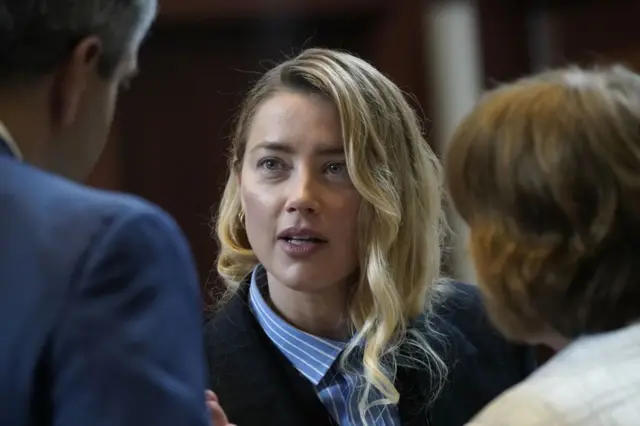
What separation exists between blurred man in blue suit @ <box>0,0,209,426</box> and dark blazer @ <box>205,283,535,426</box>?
1.99 ft

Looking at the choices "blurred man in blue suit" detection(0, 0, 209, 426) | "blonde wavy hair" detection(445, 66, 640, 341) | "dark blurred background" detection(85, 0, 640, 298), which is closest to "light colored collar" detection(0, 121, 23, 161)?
"blurred man in blue suit" detection(0, 0, 209, 426)

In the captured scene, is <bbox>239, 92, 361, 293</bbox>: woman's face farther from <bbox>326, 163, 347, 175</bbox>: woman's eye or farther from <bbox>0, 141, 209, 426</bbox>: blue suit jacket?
<bbox>0, 141, 209, 426</bbox>: blue suit jacket

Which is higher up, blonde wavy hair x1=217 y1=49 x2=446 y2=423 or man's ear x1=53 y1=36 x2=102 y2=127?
man's ear x1=53 y1=36 x2=102 y2=127

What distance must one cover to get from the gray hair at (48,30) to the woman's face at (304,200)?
2.07ft

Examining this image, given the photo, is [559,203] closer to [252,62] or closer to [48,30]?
[48,30]

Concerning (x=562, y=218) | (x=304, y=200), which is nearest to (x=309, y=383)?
(x=304, y=200)

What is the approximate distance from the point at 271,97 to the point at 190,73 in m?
1.69

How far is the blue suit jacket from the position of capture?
71 cm

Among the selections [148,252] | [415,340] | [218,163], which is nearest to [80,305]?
[148,252]

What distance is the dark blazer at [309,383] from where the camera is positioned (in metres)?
1.37

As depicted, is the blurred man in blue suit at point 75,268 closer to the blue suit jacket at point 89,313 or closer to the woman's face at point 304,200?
the blue suit jacket at point 89,313

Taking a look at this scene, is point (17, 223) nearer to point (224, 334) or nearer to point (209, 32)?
point (224, 334)

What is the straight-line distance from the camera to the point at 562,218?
0.92 metres

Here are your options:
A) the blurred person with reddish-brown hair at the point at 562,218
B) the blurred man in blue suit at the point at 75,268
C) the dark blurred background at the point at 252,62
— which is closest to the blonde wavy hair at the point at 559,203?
the blurred person with reddish-brown hair at the point at 562,218
